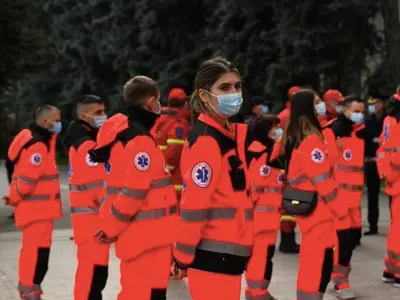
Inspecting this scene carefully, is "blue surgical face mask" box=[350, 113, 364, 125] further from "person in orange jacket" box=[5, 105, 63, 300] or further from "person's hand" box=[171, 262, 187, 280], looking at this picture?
"person's hand" box=[171, 262, 187, 280]

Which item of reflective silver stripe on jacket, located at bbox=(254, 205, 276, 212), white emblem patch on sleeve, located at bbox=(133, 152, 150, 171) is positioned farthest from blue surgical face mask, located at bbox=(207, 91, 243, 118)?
reflective silver stripe on jacket, located at bbox=(254, 205, 276, 212)

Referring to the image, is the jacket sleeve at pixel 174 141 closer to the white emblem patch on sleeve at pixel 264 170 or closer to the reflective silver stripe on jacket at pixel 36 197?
the white emblem patch on sleeve at pixel 264 170

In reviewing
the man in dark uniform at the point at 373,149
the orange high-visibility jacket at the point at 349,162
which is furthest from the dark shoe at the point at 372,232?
the orange high-visibility jacket at the point at 349,162

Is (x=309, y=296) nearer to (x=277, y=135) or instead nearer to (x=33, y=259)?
(x=277, y=135)

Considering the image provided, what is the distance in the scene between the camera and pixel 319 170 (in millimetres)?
6336

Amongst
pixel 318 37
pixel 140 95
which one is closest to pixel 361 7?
pixel 318 37

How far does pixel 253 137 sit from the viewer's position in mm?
8008

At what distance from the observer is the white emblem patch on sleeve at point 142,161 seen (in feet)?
17.3

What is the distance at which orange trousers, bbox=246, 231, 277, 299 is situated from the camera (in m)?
7.28

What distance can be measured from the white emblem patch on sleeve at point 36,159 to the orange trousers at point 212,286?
3.22 metres

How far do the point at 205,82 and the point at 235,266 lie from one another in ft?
3.58

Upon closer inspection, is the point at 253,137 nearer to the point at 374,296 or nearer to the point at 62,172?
the point at 374,296

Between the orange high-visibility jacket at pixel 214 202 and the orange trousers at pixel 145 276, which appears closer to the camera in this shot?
the orange high-visibility jacket at pixel 214 202

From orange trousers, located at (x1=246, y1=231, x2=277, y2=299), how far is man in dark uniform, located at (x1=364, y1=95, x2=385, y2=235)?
489cm
